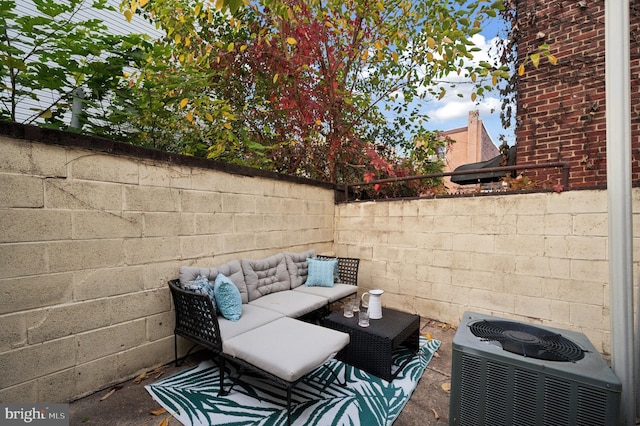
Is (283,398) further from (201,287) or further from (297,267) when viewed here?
(297,267)

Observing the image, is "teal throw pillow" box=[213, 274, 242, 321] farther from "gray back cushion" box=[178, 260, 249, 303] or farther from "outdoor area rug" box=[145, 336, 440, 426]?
"outdoor area rug" box=[145, 336, 440, 426]

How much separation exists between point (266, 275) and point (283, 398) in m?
1.50

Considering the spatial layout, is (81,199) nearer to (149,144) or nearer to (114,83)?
(114,83)

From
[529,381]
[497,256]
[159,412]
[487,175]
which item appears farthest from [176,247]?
[487,175]

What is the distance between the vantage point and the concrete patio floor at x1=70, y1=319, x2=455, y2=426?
1.98 m

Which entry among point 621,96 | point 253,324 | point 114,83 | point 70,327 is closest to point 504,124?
point 621,96

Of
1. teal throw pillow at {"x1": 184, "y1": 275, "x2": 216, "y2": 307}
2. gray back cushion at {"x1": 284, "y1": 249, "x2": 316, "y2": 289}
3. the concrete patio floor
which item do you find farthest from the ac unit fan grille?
gray back cushion at {"x1": 284, "y1": 249, "x2": 316, "y2": 289}

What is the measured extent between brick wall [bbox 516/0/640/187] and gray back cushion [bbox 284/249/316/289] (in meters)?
3.48

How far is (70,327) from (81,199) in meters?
0.93

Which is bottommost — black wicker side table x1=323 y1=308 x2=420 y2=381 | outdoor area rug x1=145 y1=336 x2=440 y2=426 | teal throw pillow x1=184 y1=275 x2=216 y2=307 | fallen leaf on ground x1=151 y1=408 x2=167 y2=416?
outdoor area rug x1=145 y1=336 x2=440 y2=426

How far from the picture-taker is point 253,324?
2559mm

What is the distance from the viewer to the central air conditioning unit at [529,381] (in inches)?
53.6

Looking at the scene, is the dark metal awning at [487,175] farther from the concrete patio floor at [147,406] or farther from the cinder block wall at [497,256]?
the concrete patio floor at [147,406]

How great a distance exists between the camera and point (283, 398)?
223 cm
